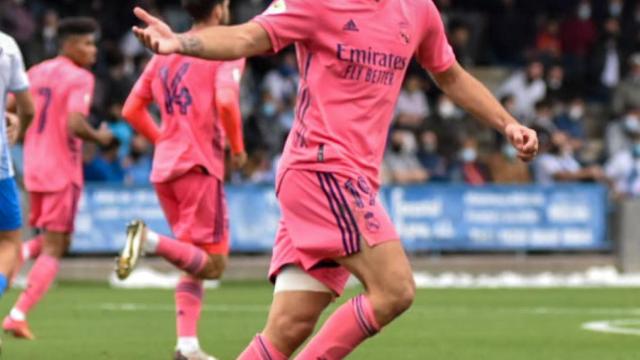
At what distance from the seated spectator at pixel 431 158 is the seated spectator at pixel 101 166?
15.8 ft

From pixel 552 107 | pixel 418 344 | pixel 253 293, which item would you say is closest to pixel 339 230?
pixel 418 344

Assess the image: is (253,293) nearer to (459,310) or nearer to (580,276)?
(459,310)

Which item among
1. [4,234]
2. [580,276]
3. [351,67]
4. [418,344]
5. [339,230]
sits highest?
[351,67]

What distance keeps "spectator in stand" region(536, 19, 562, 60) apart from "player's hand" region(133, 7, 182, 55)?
24.1 metres

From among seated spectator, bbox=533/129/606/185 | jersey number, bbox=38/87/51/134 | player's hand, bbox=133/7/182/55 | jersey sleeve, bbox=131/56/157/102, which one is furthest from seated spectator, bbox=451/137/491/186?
player's hand, bbox=133/7/182/55

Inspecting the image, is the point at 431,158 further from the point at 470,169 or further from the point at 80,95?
the point at 80,95

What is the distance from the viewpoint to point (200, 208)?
38.6ft

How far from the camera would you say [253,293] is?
66.9ft

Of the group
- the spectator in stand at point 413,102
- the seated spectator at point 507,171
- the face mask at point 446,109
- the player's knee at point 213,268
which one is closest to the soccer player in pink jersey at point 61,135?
the player's knee at point 213,268

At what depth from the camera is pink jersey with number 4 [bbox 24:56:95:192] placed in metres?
14.5

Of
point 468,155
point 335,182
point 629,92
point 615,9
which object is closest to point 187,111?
point 335,182

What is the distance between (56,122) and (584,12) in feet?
64.1

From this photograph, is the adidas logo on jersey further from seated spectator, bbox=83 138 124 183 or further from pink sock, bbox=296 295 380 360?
seated spectator, bbox=83 138 124 183

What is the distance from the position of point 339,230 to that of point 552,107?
845 inches
